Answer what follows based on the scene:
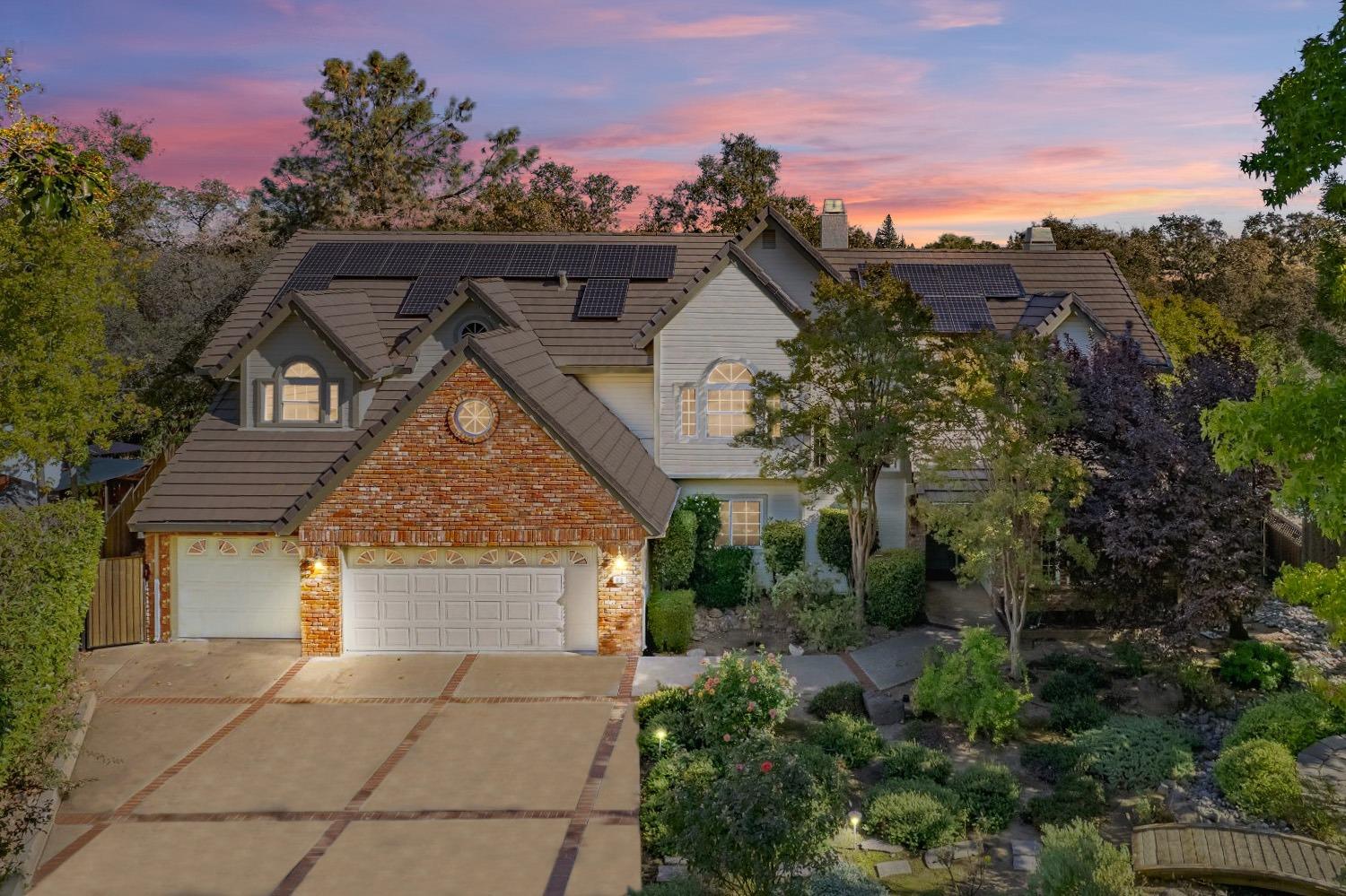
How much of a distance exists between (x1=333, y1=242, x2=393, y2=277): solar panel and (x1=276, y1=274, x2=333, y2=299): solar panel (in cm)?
38

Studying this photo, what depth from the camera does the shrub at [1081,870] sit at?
11672 mm

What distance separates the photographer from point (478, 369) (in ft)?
71.9

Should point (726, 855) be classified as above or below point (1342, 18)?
below

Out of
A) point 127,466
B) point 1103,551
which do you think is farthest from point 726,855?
point 127,466

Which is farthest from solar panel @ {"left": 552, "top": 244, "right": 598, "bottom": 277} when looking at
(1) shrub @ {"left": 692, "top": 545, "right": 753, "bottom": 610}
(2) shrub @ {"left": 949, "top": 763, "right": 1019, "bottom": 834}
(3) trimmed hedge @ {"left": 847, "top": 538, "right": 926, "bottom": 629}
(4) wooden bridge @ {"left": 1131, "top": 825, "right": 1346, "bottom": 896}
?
(4) wooden bridge @ {"left": 1131, "top": 825, "right": 1346, "bottom": 896}

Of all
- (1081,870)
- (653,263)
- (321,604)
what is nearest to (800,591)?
(321,604)

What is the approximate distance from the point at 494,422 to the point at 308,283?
10192mm

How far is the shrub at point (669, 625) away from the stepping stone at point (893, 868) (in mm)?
9502

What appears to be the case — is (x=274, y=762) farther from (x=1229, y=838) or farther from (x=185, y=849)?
(x=1229, y=838)

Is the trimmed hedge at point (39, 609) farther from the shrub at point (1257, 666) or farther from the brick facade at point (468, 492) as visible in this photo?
the shrub at point (1257, 666)

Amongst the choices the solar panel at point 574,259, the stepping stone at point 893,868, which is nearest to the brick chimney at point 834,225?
the solar panel at point 574,259

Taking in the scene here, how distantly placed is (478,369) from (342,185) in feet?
112

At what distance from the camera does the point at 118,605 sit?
76.7ft

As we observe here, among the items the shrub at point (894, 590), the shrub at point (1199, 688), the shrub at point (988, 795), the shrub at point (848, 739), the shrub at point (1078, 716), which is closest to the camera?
the shrub at point (988, 795)
